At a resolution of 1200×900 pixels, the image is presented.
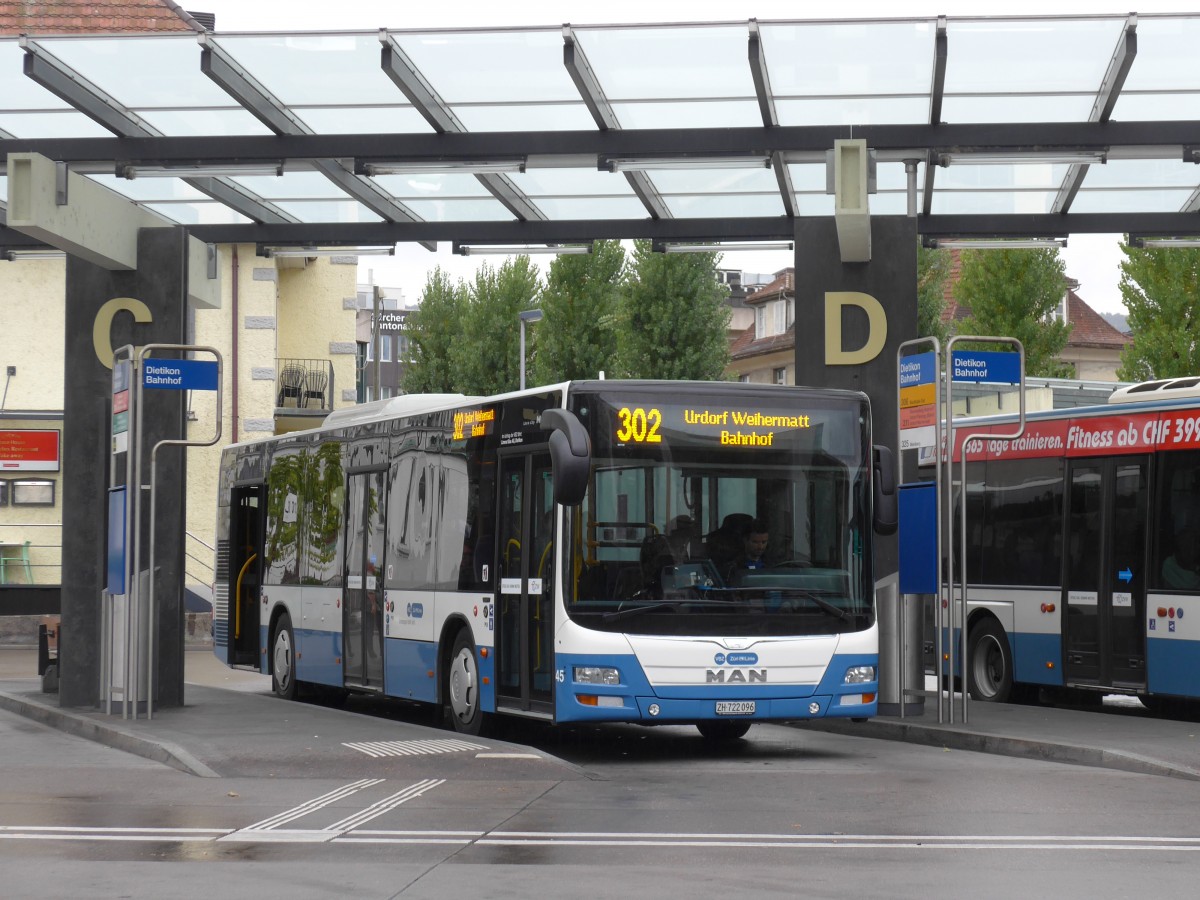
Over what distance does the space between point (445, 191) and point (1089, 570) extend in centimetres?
722

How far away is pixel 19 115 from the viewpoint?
17.1 metres

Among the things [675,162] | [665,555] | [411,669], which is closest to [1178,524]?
[675,162]

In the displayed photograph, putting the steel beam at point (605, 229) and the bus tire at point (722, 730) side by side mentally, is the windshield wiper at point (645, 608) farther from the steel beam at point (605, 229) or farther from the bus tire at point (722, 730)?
the steel beam at point (605, 229)

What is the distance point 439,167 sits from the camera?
17078mm

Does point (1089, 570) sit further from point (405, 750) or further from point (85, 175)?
point (85, 175)

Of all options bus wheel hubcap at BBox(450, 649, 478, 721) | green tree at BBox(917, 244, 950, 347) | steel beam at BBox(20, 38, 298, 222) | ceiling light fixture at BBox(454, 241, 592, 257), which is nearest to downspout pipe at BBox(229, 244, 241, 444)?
green tree at BBox(917, 244, 950, 347)

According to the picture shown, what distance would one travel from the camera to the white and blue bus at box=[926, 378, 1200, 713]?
695 inches

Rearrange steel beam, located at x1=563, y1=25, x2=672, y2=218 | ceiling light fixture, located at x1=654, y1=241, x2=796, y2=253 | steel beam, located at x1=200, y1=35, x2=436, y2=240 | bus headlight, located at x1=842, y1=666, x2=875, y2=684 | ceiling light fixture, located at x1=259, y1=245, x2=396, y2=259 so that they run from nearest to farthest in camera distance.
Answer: bus headlight, located at x1=842, y1=666, x2=875, y2=684 < steel beam, located at x1=563, y1=25, x2=672, y2=218 < steel beam, located at x1=200, y1=35, x2=436, y2=240 < ceiling light fixture, located at x1=654, y1=241, x2=796, y2=253 < ceiling light fixture, located at x1=259, y1=245, x2=396, y2=259

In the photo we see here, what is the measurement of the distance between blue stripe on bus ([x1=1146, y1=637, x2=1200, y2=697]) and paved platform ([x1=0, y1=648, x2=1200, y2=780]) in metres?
0.31

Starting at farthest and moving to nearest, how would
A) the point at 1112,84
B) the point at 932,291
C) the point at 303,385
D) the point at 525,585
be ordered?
the point at 932,291 → the point at 303,385 → the point at 1112,84 → the point at 525,585

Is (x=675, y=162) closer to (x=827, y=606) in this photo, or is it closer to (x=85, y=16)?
(x=827, y=606)

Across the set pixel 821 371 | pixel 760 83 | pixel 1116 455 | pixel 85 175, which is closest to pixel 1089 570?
pixel 1116 455

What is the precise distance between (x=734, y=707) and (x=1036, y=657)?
6.49m

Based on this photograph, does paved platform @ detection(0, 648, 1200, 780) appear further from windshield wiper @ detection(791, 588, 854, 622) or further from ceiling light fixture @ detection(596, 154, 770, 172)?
ceiling light fixture @ detection(596, 154, 770, 172)
